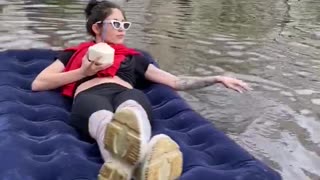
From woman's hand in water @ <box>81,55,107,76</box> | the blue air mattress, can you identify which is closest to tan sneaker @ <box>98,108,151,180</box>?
the blue air mattress

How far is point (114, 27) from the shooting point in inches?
114

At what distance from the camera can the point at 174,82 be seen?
10.1ft

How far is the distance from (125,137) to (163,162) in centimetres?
14

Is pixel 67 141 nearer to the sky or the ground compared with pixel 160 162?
nearer to the ground

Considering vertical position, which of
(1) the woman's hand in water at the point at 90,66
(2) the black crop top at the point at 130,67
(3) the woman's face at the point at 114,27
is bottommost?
(2) the black crop top at the point at 130,67

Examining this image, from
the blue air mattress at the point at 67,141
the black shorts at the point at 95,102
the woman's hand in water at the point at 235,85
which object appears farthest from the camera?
the woman's hand in water at the point at 235,85

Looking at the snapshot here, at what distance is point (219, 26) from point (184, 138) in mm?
3709

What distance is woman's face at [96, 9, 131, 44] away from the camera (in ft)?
9.46

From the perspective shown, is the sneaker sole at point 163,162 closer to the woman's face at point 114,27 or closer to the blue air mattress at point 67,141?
the blue air mattress at point 67,141

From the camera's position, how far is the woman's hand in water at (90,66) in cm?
261

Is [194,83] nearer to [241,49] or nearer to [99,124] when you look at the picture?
[99,124]

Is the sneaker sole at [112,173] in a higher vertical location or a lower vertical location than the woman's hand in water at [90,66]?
lower

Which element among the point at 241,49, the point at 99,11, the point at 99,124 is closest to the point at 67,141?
the point at 99,124

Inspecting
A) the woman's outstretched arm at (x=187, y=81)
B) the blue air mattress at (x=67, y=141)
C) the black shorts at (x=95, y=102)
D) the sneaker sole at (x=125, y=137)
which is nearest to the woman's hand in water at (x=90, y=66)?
the black shorts at (x=95, y=102)
